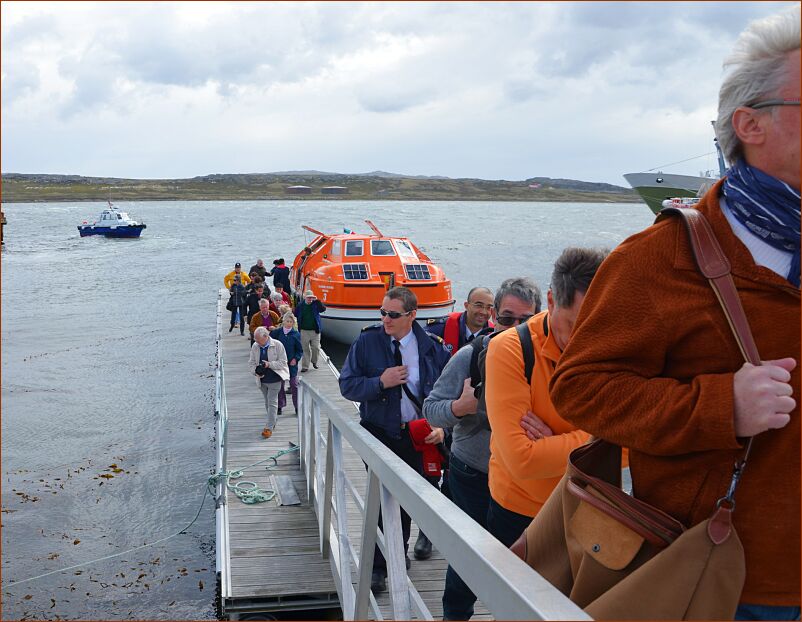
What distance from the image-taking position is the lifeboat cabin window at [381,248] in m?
21.5

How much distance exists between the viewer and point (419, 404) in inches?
208

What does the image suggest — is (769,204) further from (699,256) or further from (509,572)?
(509,572)

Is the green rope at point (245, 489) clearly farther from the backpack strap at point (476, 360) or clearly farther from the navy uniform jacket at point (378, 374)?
the backpack strap at point (476, 360)

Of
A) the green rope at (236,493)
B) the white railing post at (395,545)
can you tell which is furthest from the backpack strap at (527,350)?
the green rope at (236,493)

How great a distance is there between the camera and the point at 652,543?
5.39 feet

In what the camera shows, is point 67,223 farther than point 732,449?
Yes

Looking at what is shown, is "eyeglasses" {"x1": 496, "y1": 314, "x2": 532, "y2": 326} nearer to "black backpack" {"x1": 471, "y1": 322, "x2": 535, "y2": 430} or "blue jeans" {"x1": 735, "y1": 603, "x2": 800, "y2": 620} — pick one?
"black backpack" {"x1": 471, "y1": 322, "x2": 535, "y2": 430}

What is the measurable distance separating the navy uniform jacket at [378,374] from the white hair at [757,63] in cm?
372

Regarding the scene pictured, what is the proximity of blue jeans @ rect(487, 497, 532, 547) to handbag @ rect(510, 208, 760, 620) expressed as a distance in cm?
140

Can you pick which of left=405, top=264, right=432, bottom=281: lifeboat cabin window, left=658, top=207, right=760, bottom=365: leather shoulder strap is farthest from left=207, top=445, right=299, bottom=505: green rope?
left=405, top=264, right=432, bottom=281: lifeboat cabin window

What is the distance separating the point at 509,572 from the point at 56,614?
9.72 m

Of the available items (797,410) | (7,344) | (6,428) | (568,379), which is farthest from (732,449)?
(7,344)

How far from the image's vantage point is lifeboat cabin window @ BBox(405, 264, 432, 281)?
2103 cm

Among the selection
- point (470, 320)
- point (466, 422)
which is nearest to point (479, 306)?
point (470, 320)
